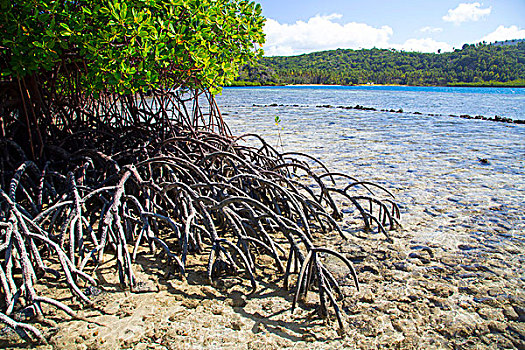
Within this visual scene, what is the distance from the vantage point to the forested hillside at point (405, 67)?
9431 centimetres

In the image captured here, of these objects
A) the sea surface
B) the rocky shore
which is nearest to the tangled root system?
the rocky shore

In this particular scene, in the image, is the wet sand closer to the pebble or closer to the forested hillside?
the pebble

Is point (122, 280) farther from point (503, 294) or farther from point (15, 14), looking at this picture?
point (503, 294)

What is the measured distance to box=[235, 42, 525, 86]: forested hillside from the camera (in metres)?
94.3

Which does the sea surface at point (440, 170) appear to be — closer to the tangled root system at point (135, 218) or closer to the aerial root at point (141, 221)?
the aerial root at point (141, 221)

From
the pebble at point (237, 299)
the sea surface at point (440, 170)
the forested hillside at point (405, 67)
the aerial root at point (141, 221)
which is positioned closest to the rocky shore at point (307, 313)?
the pebble at point (237, 299)

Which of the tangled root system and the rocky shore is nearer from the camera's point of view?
the rocky shore

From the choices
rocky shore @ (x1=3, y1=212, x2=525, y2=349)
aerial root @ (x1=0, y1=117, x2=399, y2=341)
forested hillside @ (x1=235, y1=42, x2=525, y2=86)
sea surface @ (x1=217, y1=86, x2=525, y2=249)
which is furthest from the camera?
forested hillside @ (x1=235, y1=42, x2=525, y2=86)

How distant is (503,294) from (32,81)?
4603mm

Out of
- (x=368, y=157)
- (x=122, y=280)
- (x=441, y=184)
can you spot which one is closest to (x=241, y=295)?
(x=122, y=280)

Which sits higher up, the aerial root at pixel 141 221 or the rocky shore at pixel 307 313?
the aerial root at pixel 141 221

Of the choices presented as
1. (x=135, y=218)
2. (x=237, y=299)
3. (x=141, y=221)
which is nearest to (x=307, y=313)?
(x=237, y=299)

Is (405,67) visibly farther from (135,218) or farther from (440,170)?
(135,218)

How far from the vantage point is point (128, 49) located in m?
3.02
